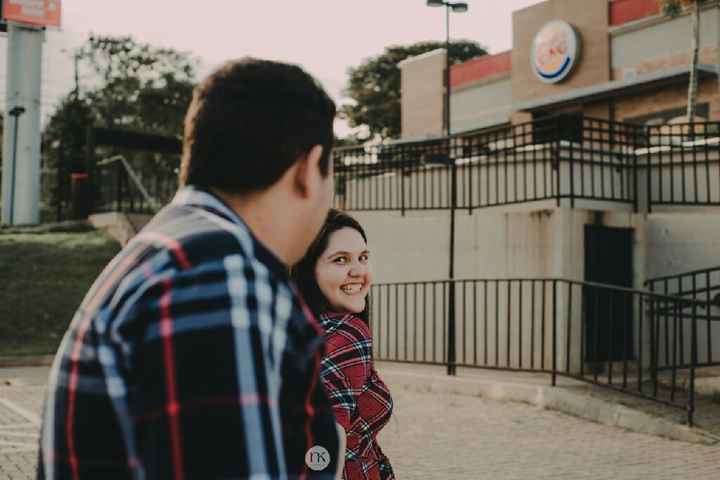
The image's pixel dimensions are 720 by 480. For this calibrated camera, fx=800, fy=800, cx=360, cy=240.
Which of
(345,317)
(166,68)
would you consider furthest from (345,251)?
(166,68)

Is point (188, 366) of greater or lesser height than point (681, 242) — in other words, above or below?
below

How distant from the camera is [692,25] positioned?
24734 millimetres

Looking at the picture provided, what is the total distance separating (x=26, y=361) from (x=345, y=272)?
1117 cm

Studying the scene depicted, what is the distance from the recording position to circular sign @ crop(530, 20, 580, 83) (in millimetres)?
29406

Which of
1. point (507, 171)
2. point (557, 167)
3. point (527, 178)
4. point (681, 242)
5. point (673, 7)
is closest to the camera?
point (557, 167)

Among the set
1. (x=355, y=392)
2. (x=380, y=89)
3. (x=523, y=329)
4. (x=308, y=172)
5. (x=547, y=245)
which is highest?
(x=380, y=89)

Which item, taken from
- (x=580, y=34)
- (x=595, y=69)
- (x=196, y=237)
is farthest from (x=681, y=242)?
(x=580, y=34)

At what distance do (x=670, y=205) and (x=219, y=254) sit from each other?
1200 cm

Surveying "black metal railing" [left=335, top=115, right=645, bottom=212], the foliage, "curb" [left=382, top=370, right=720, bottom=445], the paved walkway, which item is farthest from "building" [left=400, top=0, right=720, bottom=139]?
the paved walkway

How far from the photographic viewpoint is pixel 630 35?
27453 millimetres

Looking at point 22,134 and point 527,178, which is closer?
point 527,178

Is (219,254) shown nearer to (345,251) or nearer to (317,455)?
(317,455)

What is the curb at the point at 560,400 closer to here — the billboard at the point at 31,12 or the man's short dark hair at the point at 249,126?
the man's short dark hair at the point at 249,126
